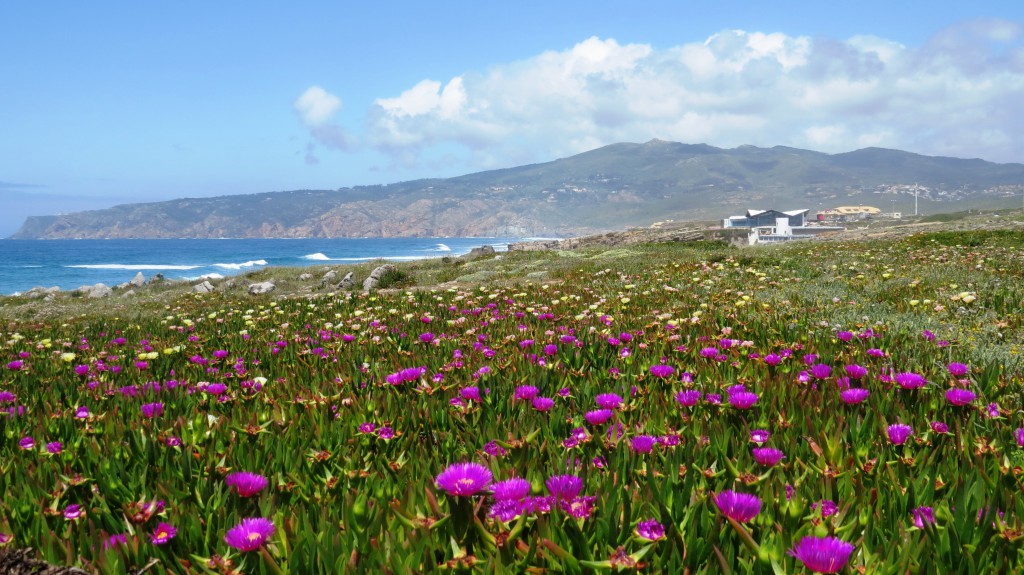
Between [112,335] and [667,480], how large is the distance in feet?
26.7

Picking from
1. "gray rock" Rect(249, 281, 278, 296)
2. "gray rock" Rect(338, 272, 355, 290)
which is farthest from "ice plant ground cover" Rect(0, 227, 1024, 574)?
"gray rock" Rect(249, 281, 278, 296)

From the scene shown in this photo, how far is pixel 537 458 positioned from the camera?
2.07 m

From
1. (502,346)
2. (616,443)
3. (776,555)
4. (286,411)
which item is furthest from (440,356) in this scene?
(776,555)

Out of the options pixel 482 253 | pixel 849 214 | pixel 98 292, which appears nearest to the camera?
pixel 98 292

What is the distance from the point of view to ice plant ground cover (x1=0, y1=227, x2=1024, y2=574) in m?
1.45

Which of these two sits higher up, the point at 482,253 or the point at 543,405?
the point at 543,405

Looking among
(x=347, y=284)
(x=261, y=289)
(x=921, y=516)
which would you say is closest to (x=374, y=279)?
(x=347, y=284)

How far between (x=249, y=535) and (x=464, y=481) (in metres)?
0.54

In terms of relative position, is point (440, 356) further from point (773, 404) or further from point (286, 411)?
point (773, 404)

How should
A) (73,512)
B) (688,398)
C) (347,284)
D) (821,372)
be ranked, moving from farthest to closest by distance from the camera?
(347,284) < (821,372) < (688,398) < (73,512)

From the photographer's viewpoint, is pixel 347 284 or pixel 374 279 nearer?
pixel 374 279

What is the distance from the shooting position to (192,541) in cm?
164

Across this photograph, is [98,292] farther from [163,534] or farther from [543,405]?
[163,534]

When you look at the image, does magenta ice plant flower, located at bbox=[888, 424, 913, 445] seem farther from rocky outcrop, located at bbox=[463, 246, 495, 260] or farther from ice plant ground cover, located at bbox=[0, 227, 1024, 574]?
rocky outcrop, located at bbox=[463, 246, 495, 260]
